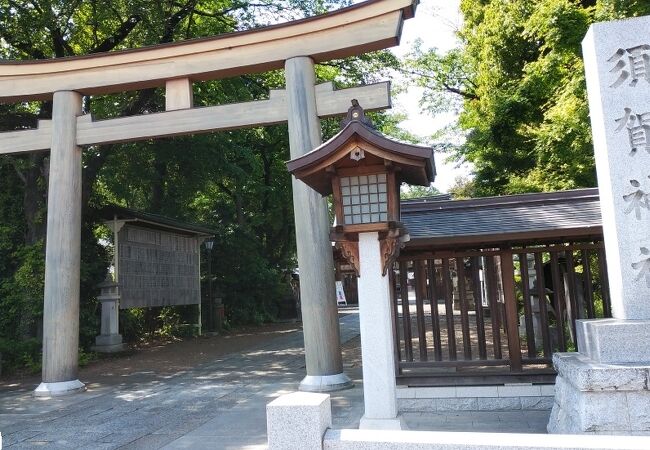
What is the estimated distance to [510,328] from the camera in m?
7.52

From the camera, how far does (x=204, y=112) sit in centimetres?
980

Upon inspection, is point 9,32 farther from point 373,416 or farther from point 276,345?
point 373,416

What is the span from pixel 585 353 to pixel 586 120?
9.07 metres

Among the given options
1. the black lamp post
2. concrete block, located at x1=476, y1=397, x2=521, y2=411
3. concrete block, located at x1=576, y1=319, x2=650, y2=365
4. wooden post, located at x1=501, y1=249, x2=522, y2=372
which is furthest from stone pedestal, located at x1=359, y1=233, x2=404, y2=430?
the black lamp post

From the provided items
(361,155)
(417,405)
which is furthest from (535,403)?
(361,155)

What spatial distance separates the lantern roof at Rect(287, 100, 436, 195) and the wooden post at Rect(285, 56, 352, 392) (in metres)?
3.16

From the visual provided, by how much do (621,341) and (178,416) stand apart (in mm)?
6072

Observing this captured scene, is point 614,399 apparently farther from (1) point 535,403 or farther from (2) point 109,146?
(2) point 109,146

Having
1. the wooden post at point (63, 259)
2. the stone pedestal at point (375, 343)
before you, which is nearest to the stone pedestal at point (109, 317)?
the wooden post at point (63, 259)

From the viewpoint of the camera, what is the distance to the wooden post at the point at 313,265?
873 centimetres

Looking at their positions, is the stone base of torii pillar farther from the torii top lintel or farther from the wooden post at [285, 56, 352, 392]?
the torii top lintel

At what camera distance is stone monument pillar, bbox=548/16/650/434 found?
480 cm

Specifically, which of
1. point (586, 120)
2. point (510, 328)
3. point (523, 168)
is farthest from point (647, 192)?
point (523, 168)

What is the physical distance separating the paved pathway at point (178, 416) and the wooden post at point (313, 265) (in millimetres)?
555
